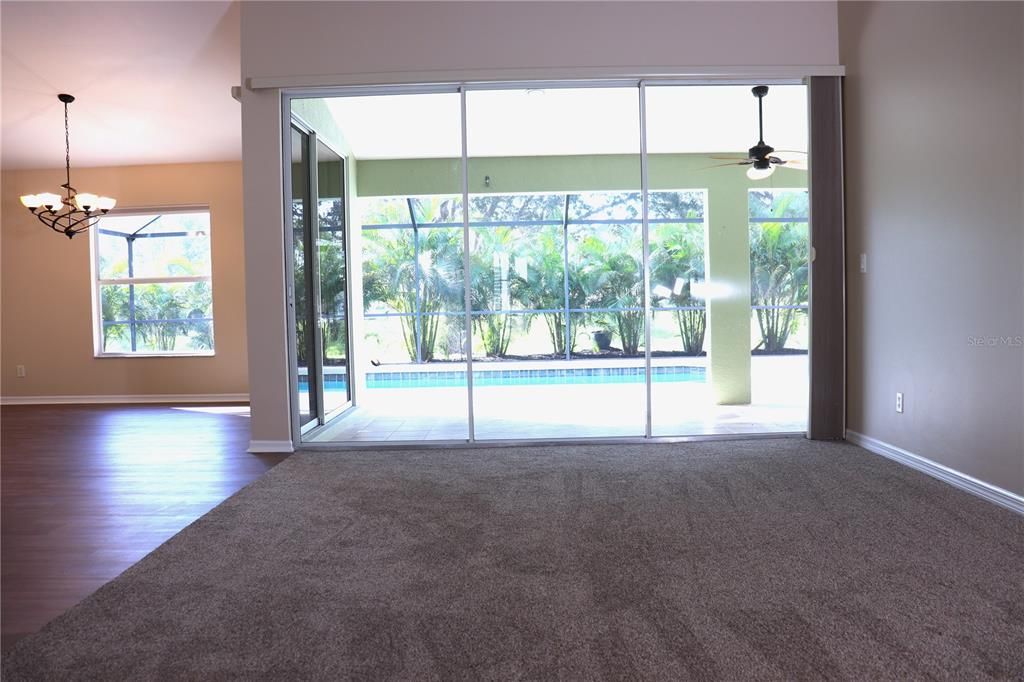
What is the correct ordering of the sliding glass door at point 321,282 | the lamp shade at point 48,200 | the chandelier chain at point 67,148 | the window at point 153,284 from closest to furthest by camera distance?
1. the sliding glass door at point 321,282
2. the lamp shade at point 48,200
3. the chandelier chain at point 67,148
4. the window at point 153,284

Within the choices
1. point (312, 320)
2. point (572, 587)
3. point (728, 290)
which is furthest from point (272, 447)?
point (728, 290)

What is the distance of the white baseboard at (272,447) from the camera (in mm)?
4430

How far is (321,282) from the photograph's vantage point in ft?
15.9

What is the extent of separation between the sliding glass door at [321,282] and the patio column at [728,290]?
2.58 meters

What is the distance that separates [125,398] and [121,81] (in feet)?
11.8

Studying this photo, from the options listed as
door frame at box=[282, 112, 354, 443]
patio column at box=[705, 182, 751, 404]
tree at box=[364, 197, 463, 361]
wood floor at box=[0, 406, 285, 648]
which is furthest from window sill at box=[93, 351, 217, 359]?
patio column at box=[705, 182, 751, 404]

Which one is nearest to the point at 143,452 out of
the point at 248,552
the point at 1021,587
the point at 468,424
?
the point at 468,424

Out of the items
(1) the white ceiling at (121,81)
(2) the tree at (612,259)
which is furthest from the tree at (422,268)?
(1) the white ceiling at (121,81)

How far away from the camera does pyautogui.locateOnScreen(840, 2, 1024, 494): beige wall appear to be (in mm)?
2912

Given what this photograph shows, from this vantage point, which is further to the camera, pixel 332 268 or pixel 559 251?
pixel 332 268

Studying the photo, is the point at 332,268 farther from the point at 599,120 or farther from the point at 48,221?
the point at 48,221

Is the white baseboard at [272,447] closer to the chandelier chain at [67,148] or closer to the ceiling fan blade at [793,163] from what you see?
the chandelier chain at [67,148]

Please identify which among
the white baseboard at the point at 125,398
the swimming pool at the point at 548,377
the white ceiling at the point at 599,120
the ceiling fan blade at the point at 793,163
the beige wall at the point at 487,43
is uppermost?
the beige wall at the point at 487,43

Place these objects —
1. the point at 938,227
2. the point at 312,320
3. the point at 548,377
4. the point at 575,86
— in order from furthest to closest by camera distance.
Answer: the point at 312,320, the point at 548,377, the point at 575,86, the point at 938,227
